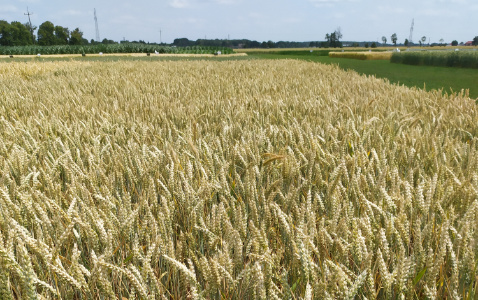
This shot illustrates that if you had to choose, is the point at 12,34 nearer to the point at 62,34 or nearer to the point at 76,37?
the point at 62,34

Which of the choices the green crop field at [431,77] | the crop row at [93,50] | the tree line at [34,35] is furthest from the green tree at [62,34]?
the green crop field at [431,77]

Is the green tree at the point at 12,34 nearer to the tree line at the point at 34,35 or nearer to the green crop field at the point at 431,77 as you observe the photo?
the tree line at the point at 34,35

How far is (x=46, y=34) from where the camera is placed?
271 feet

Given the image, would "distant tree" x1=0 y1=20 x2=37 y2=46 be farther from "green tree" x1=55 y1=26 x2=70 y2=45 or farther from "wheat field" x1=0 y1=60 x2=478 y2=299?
"wheat field" x1=0 y1=60 x2=478 y2=299

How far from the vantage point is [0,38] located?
79625 millimetres

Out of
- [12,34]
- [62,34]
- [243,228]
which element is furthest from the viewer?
[62,34]

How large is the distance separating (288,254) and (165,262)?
15.1 inches

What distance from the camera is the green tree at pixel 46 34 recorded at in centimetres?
8188

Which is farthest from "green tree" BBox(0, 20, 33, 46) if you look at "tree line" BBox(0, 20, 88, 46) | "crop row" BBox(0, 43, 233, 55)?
"crop row" BBox(0, 43, 233, 55)

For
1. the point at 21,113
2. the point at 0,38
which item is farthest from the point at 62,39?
the point at 21,113

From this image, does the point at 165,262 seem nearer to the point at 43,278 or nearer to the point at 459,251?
the point at 43,278

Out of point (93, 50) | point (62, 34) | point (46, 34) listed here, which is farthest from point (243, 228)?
point (62, 34)

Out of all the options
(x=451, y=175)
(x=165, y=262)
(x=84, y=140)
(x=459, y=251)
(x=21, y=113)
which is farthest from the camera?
(x=21, y=113)

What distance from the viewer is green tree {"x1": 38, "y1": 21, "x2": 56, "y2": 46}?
81875 millimetres
